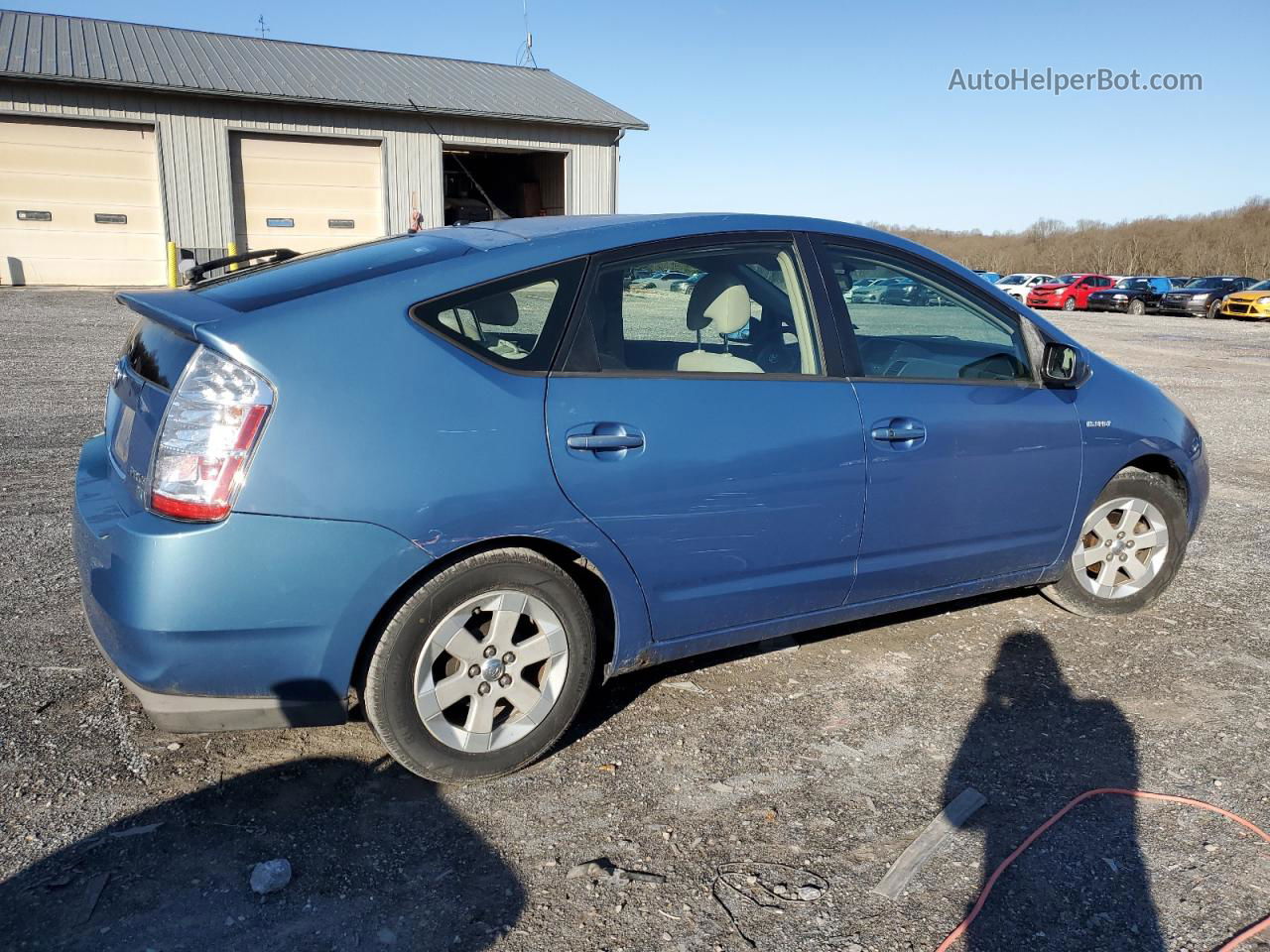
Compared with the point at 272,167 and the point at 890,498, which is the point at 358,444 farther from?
the point at 272,167

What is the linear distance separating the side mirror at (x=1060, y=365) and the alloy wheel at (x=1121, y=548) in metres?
0.63

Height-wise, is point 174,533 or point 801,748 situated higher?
point 174,533

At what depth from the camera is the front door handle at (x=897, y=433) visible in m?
3.36

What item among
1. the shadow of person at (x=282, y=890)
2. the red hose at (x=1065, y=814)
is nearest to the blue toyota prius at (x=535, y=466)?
the shadow of person at (x=282, y=890)

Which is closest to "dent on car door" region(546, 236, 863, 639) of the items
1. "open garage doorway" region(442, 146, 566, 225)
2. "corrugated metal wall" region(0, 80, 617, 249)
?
"corrugated metal wall" region(0, 80, 617, 249)

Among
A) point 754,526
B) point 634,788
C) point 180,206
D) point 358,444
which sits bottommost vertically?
point 634,788

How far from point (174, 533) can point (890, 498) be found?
2.25m

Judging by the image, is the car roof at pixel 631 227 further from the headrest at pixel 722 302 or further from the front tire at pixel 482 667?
the front tire at pixel 482 667

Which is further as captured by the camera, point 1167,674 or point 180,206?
point 180,206

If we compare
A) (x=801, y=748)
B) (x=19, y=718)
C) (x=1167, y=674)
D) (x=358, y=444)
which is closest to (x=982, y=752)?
(x=801, y=748)

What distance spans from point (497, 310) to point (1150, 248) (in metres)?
70.9

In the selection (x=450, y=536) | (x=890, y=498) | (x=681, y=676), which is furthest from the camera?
(x=681, y=676)

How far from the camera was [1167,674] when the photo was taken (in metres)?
3.77

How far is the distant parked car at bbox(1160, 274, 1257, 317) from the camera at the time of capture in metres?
31.9
